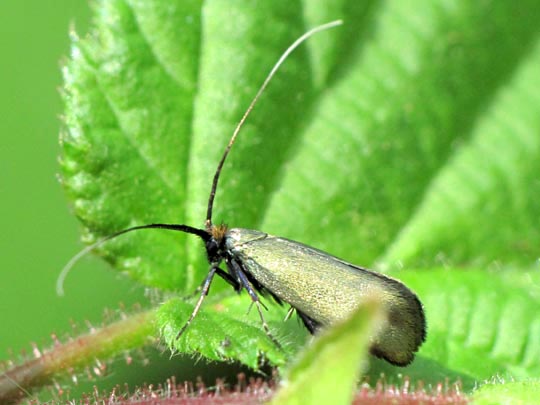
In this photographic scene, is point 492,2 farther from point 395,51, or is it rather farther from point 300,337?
point 300,337

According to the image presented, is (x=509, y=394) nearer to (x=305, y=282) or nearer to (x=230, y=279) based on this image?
(x=305, y=282)

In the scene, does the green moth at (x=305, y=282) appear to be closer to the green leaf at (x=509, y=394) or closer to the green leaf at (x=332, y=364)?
the green leaf at (x=509, y=394)

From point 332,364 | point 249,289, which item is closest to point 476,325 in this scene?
point 249,289

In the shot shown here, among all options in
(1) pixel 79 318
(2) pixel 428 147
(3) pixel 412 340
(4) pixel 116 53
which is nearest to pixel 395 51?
(2) pixel 428 147

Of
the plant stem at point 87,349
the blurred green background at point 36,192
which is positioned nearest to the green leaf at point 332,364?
the plant stem at point 87,349

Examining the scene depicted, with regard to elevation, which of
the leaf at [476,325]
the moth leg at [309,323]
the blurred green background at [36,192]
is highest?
the blurred green background at [36,192]

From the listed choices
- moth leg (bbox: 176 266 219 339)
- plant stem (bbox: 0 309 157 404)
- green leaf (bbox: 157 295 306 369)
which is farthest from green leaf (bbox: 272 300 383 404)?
plant stem (bbox: 0 309 157 404)

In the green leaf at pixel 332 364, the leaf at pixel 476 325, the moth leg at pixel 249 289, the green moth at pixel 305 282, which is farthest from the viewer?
the leaf at pixel 476 325

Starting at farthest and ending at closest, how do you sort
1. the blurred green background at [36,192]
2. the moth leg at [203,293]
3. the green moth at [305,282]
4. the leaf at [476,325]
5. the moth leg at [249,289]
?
1. the blurred green background at [36,192]
2. the leaf at [476,325]
3. the moth leg at [249,289]
4. the green moth at [305,282]
5. the moth leg at [203,293]
